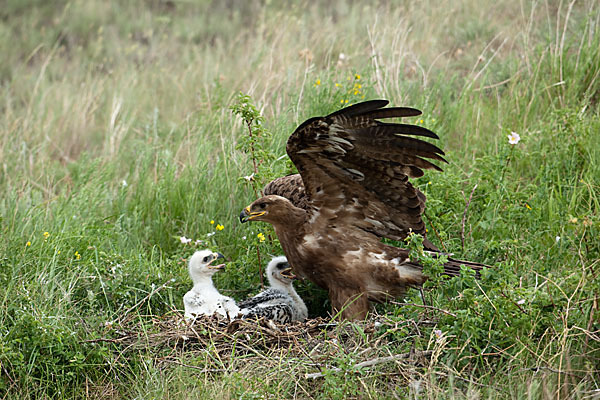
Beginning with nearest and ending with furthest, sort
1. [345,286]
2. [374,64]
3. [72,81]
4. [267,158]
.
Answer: [345,286], [267,158], [374,64], [72,81]

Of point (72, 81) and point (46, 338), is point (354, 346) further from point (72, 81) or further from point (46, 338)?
point (72, 81)

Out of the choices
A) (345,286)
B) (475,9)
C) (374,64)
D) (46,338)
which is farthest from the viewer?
(475,9)

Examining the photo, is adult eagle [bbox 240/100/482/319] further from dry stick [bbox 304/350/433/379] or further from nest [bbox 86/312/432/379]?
dry stick [bbox 304/350/433/379]

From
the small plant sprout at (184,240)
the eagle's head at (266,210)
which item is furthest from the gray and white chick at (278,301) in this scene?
the small plant sprout at (184,240)

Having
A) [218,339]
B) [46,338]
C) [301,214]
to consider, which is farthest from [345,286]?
[46,338]

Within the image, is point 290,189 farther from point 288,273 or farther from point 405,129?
point 405,129

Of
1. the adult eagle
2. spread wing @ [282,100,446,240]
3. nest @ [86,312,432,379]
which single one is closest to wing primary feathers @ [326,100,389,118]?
spread wing @ [282,100,446,240]

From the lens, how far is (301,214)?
16.1ft

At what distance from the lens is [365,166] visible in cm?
469

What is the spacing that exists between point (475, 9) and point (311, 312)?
5.03 metres

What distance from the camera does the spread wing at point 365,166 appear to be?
14.3 ft

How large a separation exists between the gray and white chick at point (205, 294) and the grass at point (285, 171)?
228 millimetres

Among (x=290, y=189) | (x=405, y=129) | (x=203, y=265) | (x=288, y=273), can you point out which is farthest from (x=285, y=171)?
(x=405, y=129)

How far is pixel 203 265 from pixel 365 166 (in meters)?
1.30
